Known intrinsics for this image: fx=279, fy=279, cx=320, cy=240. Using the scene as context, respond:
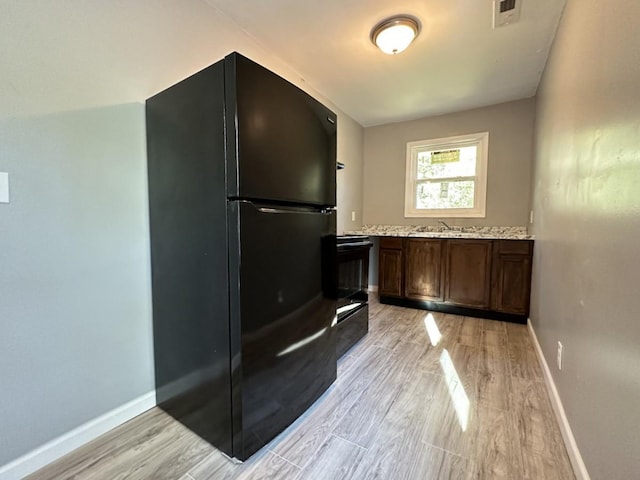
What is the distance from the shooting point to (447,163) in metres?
3.75

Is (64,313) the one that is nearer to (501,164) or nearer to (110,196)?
(110,196)

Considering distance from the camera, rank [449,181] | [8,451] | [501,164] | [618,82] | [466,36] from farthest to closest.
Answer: [449,181] → [501,164] → [466,36] → [8,451] → [618,82]

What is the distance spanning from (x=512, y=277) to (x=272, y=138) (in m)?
2.88

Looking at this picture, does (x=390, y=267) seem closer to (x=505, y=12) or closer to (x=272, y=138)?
(x=505, y=12)

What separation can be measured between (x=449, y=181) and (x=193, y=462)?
12.6 ft

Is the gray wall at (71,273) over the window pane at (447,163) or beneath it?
beneath

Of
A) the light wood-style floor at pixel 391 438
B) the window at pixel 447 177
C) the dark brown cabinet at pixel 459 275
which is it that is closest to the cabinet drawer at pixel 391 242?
the dark brown cabinet at pixel 459 275

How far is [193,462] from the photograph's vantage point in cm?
121

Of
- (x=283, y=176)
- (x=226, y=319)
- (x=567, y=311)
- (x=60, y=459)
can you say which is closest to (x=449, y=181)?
(x=567, y=311)

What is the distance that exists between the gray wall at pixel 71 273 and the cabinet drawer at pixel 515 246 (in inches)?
125

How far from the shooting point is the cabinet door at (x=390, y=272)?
348cm

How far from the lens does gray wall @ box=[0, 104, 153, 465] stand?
1.12 metres

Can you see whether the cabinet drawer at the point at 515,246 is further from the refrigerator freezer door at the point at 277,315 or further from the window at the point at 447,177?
the refrigerator freezer door at the point at 277,315

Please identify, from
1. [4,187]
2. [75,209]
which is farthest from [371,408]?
[4,187]
